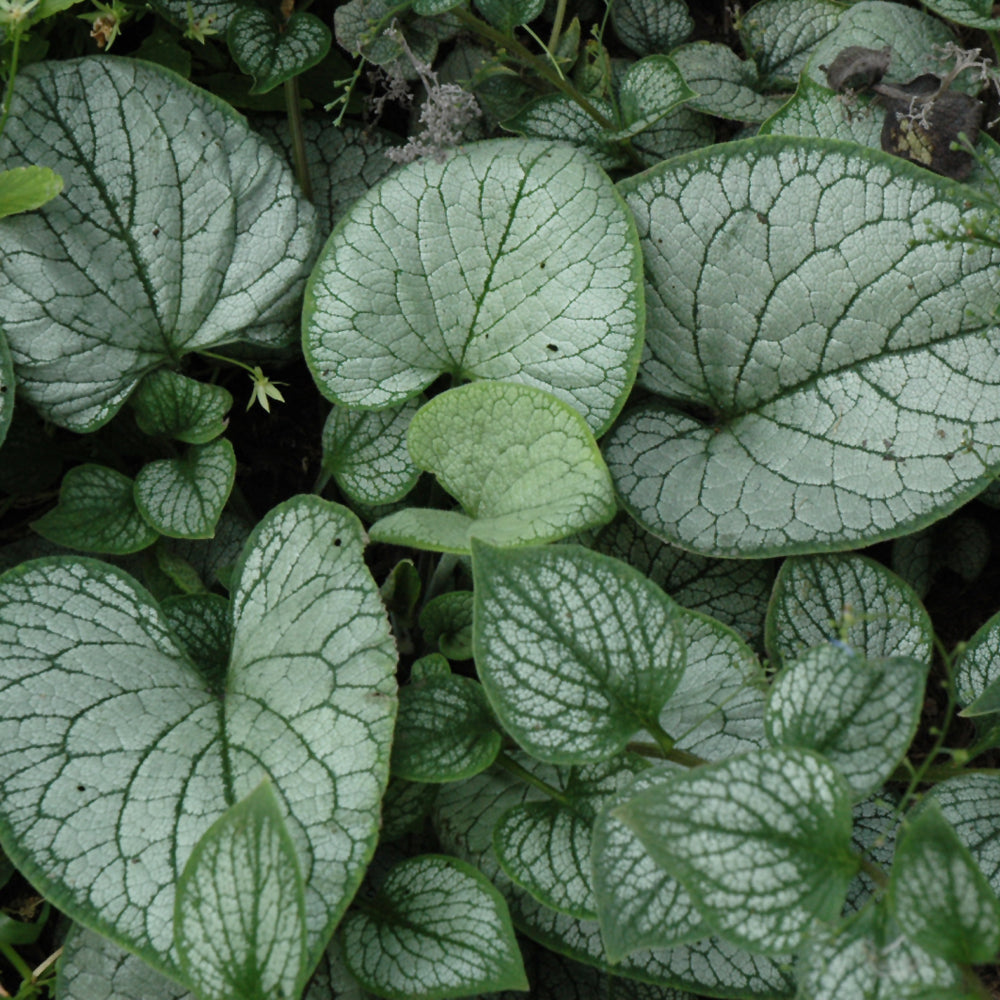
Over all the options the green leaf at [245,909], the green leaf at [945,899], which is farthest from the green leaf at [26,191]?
the green leaf at [945,899]

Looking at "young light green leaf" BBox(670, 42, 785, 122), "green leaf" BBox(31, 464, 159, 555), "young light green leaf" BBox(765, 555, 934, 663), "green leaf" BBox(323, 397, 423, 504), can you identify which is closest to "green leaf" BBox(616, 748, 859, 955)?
"young light green leaf" BBox(765, 555, 934, 663)

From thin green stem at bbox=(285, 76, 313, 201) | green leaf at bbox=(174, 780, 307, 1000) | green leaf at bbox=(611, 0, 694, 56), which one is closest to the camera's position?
green leaf at bbox=(174, 780, 307, 1000)

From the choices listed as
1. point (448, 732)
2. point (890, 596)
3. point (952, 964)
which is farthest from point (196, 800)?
point (890, 596)

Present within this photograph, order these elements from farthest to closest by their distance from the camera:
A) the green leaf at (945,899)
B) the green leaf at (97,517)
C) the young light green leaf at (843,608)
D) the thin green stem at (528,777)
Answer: the green leaf at (97,517), the young light green leaf at (843,608), the thin green stem at (528,777), the green leaf at (945,899)

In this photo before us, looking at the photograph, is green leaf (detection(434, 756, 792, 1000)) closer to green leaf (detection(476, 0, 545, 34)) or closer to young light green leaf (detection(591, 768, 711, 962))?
young light green leaf (detection(591, 768, 711, 962))

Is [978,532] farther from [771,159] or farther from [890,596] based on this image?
[771,159]

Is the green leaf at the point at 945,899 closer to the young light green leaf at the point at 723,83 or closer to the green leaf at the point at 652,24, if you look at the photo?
the young light green leaf at the point at 723,83
